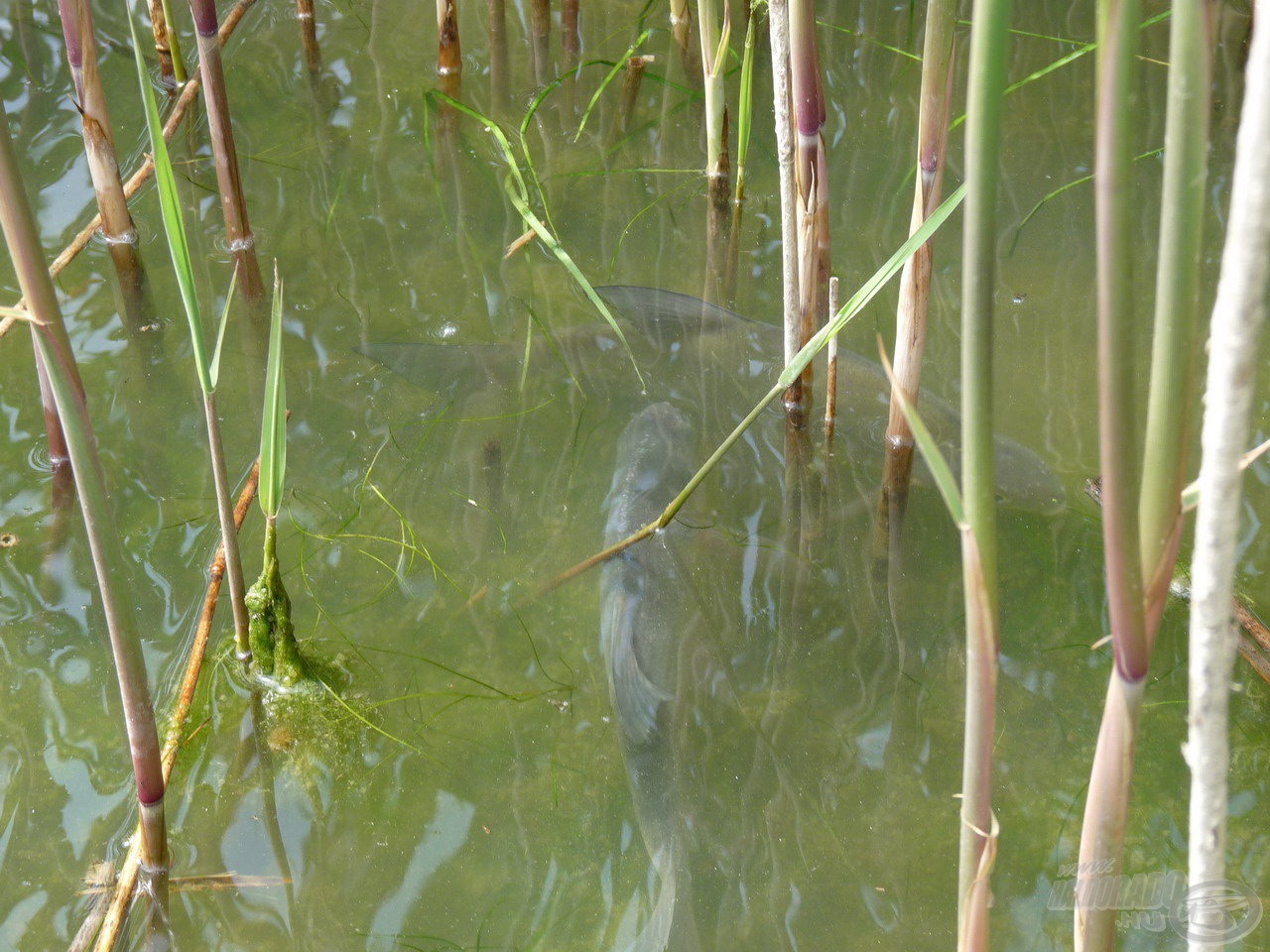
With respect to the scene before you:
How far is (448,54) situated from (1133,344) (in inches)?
101

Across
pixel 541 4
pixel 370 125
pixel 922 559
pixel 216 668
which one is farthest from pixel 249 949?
pixel 541 4

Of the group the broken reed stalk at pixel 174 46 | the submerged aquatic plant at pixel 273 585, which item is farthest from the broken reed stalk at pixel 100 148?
the submerged aquatic plant at pixel 273 585

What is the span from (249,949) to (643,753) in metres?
0.55

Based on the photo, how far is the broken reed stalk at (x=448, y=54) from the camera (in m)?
2.68

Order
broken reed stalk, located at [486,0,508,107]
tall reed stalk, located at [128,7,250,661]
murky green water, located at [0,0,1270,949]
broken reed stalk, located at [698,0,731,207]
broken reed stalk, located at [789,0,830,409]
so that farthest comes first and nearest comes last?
1. broken reed stalk, located at [486,0,508,107]
2. broken reed stalk, located at [698,0,731,207]
3. broken reed stalk, located at [789,0,830,409]
4. murky green water, located at [0,0,1270,949]
5. tall reed stalk, located at [128,7,250,661]

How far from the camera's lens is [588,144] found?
105 inches

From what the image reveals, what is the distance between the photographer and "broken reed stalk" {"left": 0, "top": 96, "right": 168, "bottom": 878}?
0.88 m

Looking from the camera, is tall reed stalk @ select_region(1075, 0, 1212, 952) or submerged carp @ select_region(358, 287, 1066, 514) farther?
submerged carp @ select_region(358, 287, 1066, 514)

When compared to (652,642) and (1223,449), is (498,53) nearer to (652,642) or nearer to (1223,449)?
(652,642)

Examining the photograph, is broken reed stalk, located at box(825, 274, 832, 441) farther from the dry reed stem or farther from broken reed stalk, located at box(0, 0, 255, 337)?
the dry reed stem

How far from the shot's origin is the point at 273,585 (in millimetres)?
1416

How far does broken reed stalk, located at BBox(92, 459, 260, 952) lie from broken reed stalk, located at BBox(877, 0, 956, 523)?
98 cm

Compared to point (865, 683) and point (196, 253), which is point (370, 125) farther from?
point (865, 683)

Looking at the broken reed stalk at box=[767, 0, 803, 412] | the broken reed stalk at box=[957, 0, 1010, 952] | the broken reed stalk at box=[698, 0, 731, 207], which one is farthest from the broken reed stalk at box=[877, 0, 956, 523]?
the broken reed stalk at box=[957, 0, 1010, 952]
